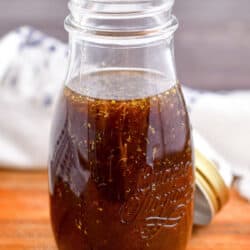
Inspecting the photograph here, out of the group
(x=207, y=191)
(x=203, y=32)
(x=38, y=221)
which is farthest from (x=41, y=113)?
(x=203, y=32)

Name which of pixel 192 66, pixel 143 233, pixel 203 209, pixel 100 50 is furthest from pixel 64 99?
pixel 192 66

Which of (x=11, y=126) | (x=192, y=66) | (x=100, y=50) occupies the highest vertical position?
(x=100, y=50)

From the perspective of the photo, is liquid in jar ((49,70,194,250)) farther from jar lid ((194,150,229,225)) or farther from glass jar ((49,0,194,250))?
jar lid ((194,150,229,225))

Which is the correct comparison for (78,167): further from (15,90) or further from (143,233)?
(15,90)

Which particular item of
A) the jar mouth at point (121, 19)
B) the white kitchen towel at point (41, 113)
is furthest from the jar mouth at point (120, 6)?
the white kitchen towel at point (41, 113)

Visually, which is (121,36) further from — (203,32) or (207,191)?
(203,32)
